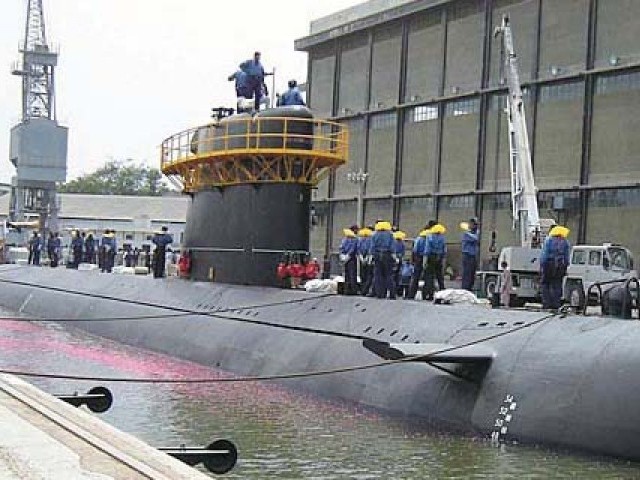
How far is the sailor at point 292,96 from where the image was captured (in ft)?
62.5

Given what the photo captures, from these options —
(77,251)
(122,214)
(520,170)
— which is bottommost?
(77,251)

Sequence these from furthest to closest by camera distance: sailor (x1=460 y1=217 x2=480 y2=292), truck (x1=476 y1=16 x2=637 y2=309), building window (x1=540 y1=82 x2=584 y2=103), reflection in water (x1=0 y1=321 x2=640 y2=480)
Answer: building window (x1=540 y1=82 x2=584 y2=103), truck (x1=476 y1=16 x2=637 y2=309), sailor (x1=460 y1=217 x2=480 y2=292), reflection in water (x1=0 y1=321 x2=640 y2=480)

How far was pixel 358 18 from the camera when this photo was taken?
52.2 metres

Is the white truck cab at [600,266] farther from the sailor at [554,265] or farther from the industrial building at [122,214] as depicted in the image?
the industrial building at [122,214]

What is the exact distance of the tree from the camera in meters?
121

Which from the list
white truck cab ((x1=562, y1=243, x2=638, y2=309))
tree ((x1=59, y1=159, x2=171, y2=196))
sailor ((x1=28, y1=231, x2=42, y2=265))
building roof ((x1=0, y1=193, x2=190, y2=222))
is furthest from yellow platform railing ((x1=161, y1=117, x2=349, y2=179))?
tree ((x1=59, y1=159, x2=171, y2=196))

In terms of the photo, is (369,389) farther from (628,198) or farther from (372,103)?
(372,103)

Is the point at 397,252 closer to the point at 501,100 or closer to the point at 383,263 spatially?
the point at 383,263

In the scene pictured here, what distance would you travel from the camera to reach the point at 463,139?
44781 millimetres

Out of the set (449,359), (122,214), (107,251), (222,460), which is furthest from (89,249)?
(122,214)

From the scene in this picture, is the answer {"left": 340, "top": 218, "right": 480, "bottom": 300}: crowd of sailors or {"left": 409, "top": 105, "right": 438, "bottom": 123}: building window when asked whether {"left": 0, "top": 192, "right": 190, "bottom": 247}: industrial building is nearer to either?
{"left": 409, "top": 105, "right": 438, "bottom": 123}: building window

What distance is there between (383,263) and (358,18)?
37957mm

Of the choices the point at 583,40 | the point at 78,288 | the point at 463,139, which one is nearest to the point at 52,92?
the point at 463,139

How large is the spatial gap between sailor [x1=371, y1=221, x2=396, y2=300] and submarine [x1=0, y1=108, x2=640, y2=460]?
2.75ft
